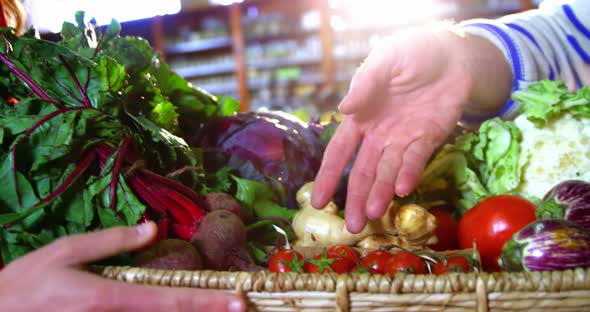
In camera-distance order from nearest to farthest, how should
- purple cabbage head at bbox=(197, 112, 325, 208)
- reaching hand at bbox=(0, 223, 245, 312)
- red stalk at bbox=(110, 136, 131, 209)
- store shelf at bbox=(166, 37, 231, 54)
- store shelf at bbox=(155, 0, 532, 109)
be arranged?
reaching hand at bbox=(0, 223, 245, 312) < red stalk at bbox=(110, 136, 131, 209) < purple cabbage head at bbox=(197, 112, 325, 208) < store shelf at bbox=(155, 0, 532, 109) < store shelf at bbox=(166, 37, 231, 54)

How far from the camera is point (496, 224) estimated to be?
1.11 meters

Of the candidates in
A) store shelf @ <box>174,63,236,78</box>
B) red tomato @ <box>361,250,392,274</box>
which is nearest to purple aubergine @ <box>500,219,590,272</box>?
red tomato @ <box>361,250,392,274</box>

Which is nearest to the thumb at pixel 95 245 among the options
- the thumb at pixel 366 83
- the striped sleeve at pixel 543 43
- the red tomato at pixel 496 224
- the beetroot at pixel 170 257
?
the beetroot at pixel 170 257

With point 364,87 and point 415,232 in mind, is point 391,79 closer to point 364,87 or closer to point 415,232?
point 364,87

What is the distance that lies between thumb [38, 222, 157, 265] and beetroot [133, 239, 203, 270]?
0.11 m

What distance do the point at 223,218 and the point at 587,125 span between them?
968 mm

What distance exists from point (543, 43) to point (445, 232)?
2.11 feet

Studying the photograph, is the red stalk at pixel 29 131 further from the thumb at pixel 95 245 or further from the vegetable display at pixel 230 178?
the thumb at pixel 95 245

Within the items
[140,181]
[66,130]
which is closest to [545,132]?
[140,181]

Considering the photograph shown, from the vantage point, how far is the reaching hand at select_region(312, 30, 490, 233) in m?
1.14

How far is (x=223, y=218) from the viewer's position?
107 centimetres

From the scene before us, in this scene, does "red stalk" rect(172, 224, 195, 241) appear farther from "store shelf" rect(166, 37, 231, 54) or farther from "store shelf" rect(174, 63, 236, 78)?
"store shelf" rect(166, 37, 231, 54)

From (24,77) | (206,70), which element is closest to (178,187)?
(24,77)

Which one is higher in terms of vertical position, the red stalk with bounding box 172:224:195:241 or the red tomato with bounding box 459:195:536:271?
the red stalk with bounding box 172:224:195:241
